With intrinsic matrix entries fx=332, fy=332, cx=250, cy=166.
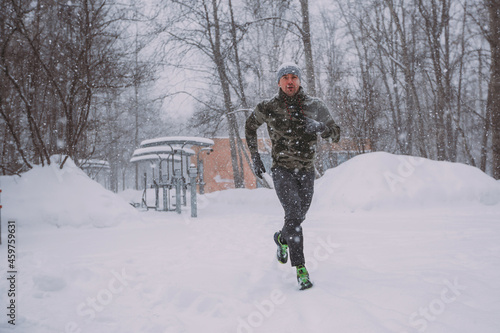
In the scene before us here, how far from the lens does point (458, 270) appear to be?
2820 millimetres

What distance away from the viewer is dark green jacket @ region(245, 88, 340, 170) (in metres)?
2.98

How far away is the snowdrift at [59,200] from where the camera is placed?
538cm

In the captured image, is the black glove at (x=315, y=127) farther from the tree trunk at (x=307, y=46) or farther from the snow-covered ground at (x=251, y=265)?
the tree trunk at (x=307, y=46)

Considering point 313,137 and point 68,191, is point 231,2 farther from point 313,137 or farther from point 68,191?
point 313,137

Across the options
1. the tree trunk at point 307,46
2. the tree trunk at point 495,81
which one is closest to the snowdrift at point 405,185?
Result: the tree trunk at point 495,81

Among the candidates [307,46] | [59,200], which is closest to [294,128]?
[59,200]

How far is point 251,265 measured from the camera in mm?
3324

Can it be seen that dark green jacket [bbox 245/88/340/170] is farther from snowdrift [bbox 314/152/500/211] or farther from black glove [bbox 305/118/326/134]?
snowdrift [bbox 314/152/500/211]

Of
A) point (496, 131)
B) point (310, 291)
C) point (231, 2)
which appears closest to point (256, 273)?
point (310, 291)

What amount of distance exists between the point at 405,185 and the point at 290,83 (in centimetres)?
513

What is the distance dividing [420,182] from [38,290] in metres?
6.94

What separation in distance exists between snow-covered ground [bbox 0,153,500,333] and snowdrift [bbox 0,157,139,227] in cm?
2

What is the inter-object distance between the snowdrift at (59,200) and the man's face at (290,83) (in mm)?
4393

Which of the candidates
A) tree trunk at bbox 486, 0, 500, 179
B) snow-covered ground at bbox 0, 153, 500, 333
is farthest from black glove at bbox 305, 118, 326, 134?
tree trunk at bbox 486, 0, 500, 179
